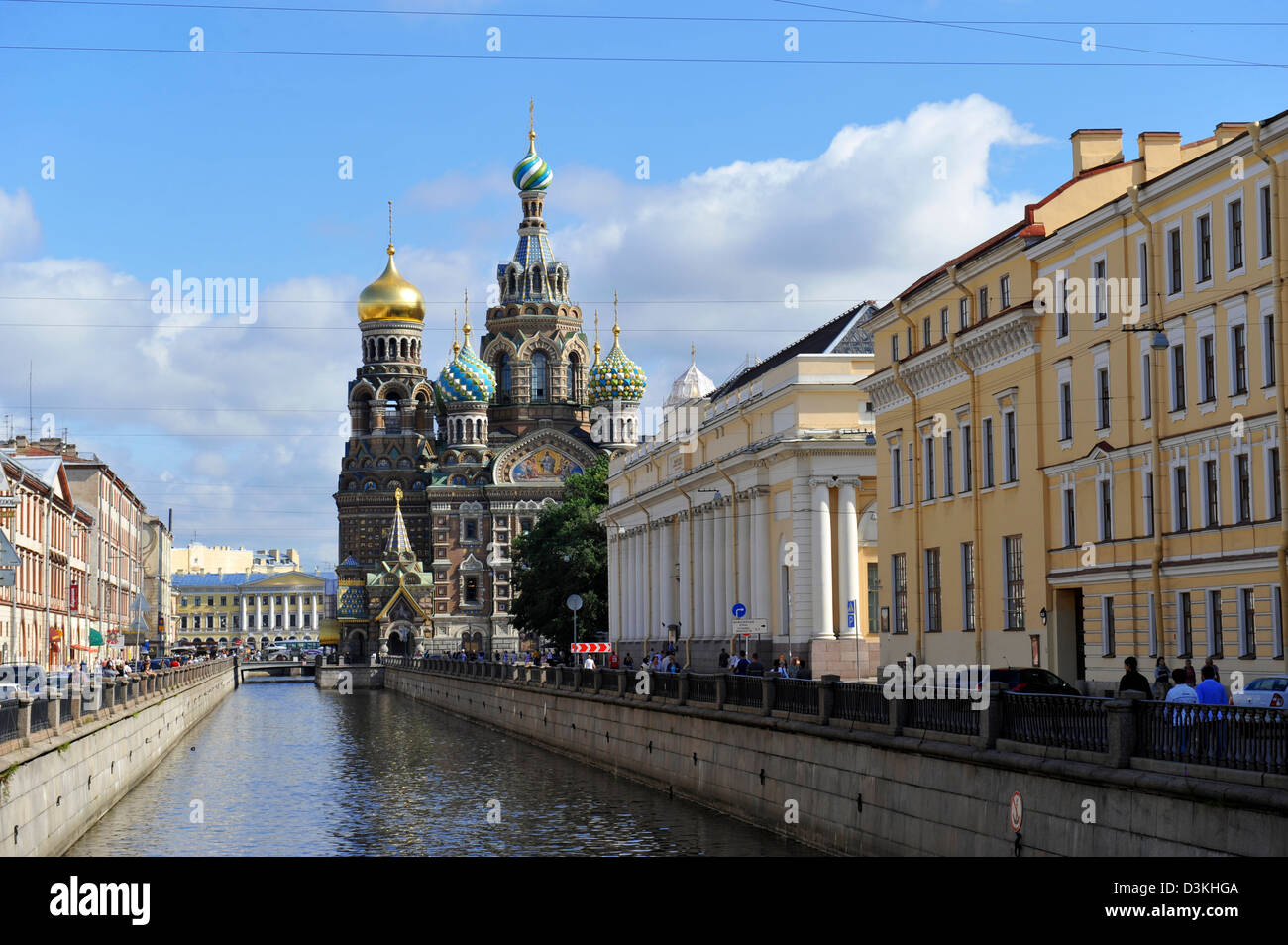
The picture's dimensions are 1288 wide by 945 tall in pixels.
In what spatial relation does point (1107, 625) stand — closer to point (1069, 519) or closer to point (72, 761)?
point (1069, 519)

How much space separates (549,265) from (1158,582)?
122 metres

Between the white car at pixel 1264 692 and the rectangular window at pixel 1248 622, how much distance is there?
4184 millimetres

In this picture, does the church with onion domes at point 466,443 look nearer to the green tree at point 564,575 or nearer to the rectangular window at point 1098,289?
the green tree at point 564,575

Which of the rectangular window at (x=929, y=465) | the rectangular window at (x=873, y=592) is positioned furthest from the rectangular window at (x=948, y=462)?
the rectangular window at (x=873, y=592)

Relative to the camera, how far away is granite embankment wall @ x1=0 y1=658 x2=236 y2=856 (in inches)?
895

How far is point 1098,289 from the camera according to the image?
35.6 m

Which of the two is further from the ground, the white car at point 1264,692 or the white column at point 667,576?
the white column at point 667,576

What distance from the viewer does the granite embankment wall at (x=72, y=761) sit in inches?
895

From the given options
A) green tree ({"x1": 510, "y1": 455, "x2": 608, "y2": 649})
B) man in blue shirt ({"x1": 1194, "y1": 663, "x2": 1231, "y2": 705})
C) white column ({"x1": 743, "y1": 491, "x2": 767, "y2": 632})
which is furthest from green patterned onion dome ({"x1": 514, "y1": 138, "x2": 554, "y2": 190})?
man in blue shirt ({"x1": 1194, "y1": 663, "x2": 1231, "y2": 705})

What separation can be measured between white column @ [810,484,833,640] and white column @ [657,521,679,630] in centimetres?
1814

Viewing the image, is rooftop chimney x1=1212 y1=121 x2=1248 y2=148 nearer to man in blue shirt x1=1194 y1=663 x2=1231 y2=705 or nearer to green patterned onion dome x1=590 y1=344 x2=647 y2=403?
man in blue shirt x1=1194 y1=663 x2=1231 y2=705

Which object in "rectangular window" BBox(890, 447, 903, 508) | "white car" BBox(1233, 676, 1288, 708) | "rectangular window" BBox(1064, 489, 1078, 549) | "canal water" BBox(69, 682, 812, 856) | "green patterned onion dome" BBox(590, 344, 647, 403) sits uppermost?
"green patterned onion dome" BBox(590, 344, 647, 403)

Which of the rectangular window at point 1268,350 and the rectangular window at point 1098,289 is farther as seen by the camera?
the rectangular window at point 1098,289
